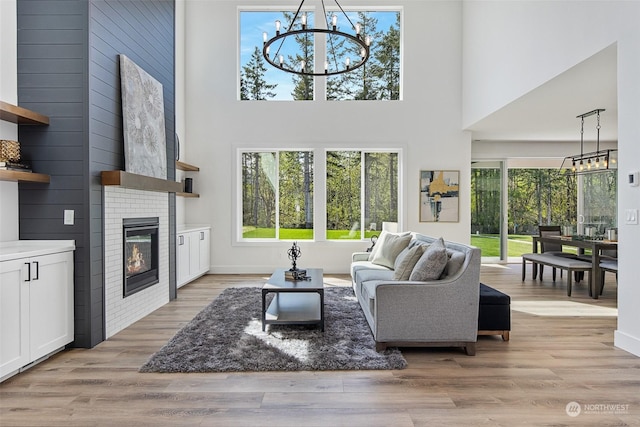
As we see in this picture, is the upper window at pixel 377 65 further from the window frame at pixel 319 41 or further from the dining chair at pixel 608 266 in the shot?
the dining chair at pixel 608 266

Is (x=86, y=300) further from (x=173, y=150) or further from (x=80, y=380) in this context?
(x=173, y=150)

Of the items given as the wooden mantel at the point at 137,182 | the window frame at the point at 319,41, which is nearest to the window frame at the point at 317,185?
the window frame at the point at 319,41

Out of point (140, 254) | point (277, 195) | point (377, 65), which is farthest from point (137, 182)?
point (377, 65)

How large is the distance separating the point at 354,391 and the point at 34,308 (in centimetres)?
236

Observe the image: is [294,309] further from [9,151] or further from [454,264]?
[9,151]

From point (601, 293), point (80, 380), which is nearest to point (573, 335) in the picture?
point (601, 293)

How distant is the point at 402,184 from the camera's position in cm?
707

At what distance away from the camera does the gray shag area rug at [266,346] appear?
2.86m

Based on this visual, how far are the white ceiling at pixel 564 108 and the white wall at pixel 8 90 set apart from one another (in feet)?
16.6

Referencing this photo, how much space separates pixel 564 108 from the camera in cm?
539

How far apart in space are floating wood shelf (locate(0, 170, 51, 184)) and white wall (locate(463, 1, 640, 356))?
15.7 ft

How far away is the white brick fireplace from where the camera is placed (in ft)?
11.6

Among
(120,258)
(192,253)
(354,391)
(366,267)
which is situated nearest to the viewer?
(354,391)

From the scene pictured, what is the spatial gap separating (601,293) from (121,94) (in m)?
6.40
